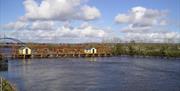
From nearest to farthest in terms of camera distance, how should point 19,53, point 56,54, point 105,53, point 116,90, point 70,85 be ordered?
point 116,90 → point 70,85 → point 19,53 → point 56,54 → point 105,53

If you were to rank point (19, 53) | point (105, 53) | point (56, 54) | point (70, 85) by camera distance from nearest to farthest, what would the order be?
point (70, 85) → point (19, 53) → point (56, 54) → point (105, 53)

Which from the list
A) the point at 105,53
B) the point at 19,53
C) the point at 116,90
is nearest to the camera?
the point at 116,90

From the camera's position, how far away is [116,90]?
29828 mm

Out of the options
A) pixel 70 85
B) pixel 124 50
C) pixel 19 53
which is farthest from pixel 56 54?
pixel 70 85

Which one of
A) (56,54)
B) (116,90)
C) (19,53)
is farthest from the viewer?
(56,54)

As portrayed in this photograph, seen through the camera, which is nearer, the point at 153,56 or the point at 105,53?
the point at 153,56

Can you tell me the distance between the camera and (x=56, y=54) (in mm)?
91375

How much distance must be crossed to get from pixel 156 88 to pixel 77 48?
2725 inches

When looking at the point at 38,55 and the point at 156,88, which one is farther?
the point at 38,55

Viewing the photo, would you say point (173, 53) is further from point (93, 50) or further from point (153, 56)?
point (93, 50)

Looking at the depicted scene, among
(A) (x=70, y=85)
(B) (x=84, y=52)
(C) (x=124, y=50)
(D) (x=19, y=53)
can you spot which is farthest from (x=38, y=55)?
(A) (x=70, y=85)

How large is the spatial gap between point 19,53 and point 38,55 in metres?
5.55

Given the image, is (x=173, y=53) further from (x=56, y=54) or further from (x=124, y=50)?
(x=56, y=54)

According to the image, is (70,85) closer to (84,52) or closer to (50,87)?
(50,87)
